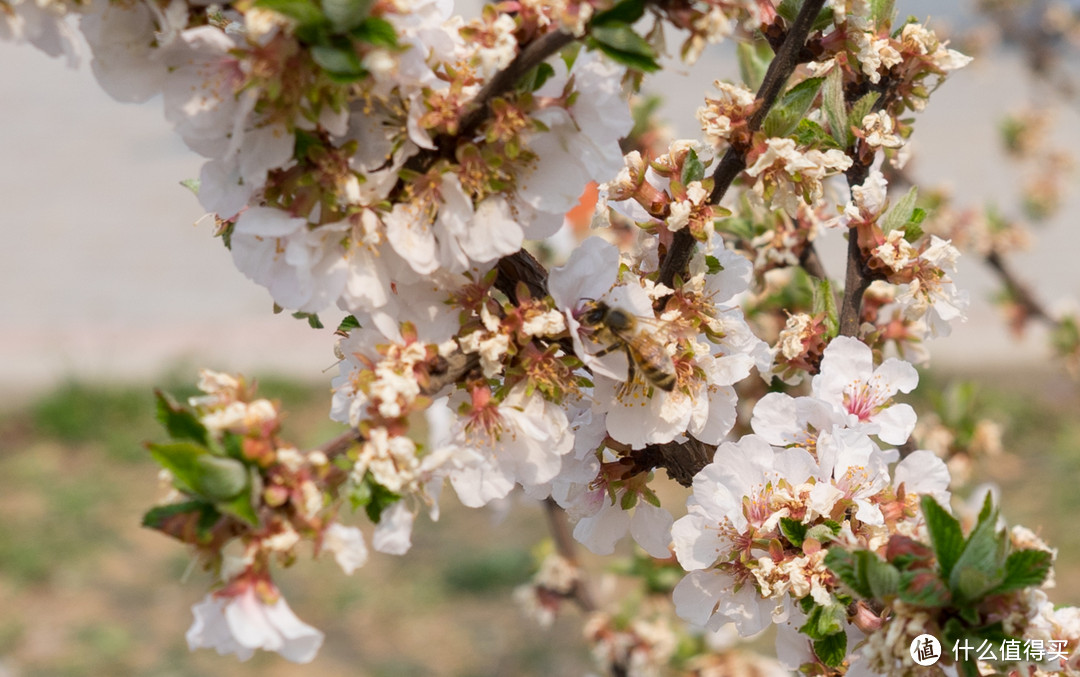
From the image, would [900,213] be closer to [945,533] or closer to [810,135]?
[810,135]

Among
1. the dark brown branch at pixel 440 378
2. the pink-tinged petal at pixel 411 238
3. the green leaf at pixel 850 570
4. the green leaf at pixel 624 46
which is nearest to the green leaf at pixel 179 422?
the dark brown branch at pixel 440 378

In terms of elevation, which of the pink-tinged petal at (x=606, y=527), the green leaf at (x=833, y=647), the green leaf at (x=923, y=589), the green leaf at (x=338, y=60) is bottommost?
the pink-tinged petal at (x=606, y=527)

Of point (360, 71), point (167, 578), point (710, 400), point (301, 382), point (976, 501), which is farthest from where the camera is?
point (301, 382)

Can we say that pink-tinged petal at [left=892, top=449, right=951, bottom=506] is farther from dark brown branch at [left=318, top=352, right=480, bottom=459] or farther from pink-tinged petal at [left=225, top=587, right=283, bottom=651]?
pink-tinged petal at [left=225, top=587, right=283, bottom=651]

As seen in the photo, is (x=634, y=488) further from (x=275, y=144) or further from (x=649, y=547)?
(x=275, y=144)

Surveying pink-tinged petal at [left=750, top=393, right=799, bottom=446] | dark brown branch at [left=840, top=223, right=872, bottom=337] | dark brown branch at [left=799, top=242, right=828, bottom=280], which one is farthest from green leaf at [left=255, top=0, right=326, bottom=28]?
dark brown branch at [left=799, top=242, right=828, bottom=280]

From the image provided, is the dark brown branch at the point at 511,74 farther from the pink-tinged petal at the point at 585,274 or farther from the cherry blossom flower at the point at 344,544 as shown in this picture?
the cherry blossom flower at the point at 344,544

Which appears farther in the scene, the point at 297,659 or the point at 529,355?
the point at 529,355

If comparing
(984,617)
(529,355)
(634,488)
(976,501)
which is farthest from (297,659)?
(976,501)
